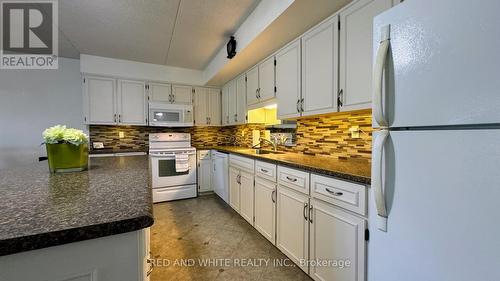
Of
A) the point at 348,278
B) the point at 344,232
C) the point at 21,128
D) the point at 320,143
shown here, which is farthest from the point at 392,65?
the point at 21,128

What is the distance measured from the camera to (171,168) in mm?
3480

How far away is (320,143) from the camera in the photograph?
7.23 feet

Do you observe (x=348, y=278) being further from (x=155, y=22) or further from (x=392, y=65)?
(x=155, y=22)

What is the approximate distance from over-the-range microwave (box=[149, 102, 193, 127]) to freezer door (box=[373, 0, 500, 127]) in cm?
338

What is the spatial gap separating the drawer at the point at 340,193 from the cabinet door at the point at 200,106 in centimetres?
301

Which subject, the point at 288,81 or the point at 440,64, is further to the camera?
the point at 288,81

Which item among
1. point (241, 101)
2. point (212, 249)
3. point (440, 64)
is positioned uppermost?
point (241, 101)

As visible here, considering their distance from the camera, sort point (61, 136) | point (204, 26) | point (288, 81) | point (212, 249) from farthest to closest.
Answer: point (204, 26), point (288, 81), point (212, 249), point (61, 136)

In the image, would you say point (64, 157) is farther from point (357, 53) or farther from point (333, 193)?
point (357, 53)

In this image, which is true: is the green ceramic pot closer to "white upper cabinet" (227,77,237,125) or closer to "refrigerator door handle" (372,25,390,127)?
"refrigerator door handle" (372,25,390,127)

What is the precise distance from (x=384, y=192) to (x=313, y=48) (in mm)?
1451

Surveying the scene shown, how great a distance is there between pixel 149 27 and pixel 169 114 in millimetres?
1567

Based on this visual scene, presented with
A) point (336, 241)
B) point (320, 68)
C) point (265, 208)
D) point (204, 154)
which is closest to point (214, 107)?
point (204, 154)

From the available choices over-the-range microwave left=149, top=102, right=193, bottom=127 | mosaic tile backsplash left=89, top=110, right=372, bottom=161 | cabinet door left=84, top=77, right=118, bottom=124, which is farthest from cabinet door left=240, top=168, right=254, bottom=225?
cabinet door left=84, top=77, right=118, bottom=124
